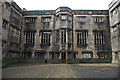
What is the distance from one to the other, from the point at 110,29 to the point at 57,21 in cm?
1045

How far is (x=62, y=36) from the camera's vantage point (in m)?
22.4

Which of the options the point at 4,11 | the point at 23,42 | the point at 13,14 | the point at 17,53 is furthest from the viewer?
the point at 23,42

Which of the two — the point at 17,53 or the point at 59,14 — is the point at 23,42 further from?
the point at 59,14

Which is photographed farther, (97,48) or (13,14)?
(97,48)

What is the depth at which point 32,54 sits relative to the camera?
23.3m

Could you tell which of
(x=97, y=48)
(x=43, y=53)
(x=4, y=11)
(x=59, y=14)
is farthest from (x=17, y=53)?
(x=97, y=48)

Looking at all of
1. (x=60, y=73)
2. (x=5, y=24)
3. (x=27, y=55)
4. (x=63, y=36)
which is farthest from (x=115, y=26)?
(x=5, y=24)

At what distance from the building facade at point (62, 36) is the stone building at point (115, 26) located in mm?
1131

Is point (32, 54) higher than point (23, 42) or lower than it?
lower

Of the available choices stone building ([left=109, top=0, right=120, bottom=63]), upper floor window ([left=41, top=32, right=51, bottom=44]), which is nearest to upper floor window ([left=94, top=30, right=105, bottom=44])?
stone building ([left=109, top=0, right=120, bottom=63])

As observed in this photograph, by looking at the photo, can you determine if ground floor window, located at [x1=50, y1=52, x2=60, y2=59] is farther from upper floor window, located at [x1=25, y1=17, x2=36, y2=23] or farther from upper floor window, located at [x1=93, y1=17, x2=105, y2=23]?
upper floor window, located at [x1=93, y1=17, x2=105, y2=23]

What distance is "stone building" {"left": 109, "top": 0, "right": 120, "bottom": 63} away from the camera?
65.1 ft

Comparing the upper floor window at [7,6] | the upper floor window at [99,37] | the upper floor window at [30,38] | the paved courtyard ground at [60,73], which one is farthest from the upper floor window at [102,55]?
the upper floor window at [7,6]

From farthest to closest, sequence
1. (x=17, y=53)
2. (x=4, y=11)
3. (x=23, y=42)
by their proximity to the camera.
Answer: (x=23, y=42) < (x=17, y=53) < (x=4, y=11)
